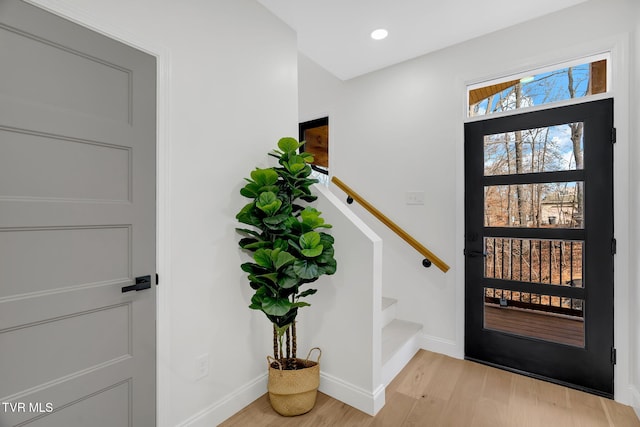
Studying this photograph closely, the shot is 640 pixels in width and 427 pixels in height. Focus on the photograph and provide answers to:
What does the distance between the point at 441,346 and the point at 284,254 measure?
1.88m

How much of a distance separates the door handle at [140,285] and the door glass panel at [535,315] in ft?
7.99

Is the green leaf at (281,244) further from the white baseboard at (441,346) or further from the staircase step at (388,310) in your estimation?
the white baseboard at (441,346)

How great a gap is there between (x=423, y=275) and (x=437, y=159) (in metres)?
1.07

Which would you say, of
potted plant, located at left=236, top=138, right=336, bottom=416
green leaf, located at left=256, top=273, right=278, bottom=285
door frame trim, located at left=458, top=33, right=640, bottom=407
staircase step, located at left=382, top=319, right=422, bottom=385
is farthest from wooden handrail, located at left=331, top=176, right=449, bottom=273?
green leaf, located at left=256, top=273, right=278, bottom=285

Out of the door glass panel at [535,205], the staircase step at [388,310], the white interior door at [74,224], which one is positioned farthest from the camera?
the staircase step at [388,310]

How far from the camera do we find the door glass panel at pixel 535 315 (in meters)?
2.16

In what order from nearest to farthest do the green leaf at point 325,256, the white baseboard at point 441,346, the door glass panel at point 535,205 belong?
the green leaf at point 325,256, the door glass panel at point 535,205, the white baseboard at point 441,346

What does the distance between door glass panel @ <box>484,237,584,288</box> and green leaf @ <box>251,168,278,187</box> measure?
1.84m

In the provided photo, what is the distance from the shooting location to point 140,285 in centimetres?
146

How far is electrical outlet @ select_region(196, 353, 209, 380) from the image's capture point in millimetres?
1691

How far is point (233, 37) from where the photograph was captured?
191 centimetres

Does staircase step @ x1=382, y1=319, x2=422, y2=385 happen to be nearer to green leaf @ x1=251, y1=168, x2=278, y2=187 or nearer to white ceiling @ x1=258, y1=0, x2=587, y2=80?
green leaf @ x1=251, y1=168, x2=278, y2=187

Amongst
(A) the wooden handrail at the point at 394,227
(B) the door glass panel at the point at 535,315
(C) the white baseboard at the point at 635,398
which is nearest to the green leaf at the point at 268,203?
(A) the wooden handrail at the point at 394,227

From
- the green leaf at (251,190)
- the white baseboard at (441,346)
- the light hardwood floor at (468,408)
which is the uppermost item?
the green leaf at (251,190)
